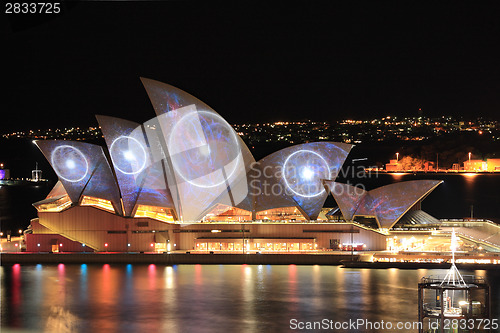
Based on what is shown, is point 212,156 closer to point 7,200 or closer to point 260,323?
point 260,323

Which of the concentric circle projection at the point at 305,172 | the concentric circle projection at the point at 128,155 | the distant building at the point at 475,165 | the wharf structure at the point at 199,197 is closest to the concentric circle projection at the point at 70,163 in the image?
the wharf structure at the point at 199,197

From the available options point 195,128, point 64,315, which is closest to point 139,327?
point 64,315

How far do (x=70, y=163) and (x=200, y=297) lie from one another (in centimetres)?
1347

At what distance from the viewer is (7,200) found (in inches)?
3799

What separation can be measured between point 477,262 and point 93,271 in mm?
19457

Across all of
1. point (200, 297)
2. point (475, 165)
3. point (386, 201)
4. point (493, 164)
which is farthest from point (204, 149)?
point (475, 165)

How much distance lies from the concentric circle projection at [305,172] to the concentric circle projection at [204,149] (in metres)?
3.06

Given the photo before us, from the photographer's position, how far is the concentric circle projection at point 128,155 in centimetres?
4109

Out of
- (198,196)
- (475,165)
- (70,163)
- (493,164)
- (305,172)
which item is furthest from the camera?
(475,165)

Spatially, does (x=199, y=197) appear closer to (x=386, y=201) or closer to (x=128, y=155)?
(x=128, y=155)

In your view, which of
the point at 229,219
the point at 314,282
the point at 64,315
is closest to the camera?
the point at 64,315

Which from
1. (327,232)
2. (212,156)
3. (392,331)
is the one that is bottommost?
(392,331)

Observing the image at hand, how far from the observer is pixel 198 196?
4284 cm

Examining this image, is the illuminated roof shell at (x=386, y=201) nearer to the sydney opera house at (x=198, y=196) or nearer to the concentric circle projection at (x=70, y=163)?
the sydney opera house at (x=198, y=196)
